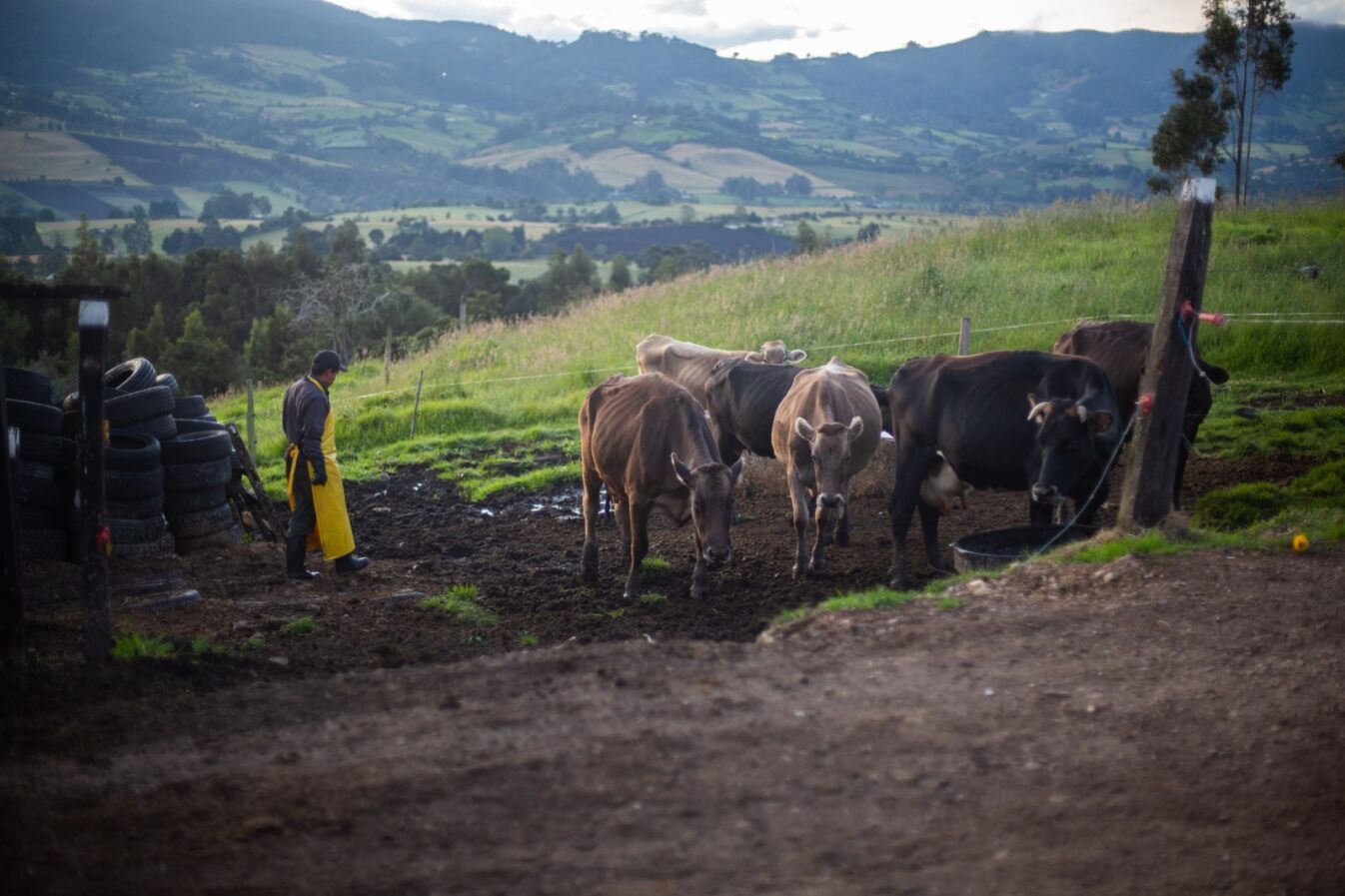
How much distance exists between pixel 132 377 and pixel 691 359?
21.3ft

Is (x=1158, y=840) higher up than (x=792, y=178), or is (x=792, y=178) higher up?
(x=792, y=178)

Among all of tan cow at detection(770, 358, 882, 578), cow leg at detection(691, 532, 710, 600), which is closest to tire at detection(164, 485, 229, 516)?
cow leg at detection(691, 532, 710, 600)

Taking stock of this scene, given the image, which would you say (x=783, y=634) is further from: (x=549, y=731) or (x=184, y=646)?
(x=184, y=646)

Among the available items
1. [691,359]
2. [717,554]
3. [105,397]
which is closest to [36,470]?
[105,397]

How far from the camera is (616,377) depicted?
11438 mm

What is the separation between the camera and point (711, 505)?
9.41 m

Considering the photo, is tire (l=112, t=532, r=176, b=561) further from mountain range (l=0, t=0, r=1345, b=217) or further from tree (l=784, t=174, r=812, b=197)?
tree (l=784, t=174, r=812, b=197)

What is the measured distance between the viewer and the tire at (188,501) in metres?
11.6

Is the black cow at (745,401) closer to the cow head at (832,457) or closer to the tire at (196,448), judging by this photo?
the cow head at (832,457)

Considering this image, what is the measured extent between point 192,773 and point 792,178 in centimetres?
14912

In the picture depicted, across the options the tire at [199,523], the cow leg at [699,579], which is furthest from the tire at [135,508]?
the cow leg at [699,579]

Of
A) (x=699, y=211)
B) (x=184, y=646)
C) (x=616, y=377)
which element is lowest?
(x=184, y=646)

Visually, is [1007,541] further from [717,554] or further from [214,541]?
[214,541]

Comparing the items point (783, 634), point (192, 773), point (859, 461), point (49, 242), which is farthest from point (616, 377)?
point (49, 242)
